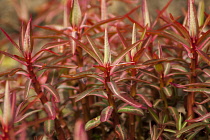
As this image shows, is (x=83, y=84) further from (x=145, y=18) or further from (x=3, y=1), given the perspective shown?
(x=3, y=1)

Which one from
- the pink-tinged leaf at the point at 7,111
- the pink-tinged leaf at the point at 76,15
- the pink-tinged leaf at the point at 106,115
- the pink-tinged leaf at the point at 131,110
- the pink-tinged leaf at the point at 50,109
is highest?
the pink-tinged leaf at the point at 76,15

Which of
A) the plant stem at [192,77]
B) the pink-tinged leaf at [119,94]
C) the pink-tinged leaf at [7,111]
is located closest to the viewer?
the pink-tinged leaf at [7,111]

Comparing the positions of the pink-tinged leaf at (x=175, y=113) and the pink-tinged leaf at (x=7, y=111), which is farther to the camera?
the pink-tinged leaf at (x=175, y=113)

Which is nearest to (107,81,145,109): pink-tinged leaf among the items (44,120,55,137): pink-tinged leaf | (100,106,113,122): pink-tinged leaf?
(100,106,113,122): pink-tinged leaf

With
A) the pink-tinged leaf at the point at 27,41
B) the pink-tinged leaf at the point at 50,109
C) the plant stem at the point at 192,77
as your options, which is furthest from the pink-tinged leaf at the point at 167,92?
the pink-tinged leaf at the point at 27,41

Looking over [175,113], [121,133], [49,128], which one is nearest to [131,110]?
[121,133]

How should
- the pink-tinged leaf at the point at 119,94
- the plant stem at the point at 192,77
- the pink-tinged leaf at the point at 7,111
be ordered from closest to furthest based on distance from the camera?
the pink-tinged leaf at the point at 7,111 < the pink-tinged leaf at the point at 119,94 < the plant stem at the point at 192,77

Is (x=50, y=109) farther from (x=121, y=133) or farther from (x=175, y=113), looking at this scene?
(x=175, y=113)

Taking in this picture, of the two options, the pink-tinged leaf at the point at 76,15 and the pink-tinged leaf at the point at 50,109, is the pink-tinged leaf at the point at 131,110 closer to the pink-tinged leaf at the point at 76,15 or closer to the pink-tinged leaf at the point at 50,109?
the pink-tinged leaf at the point at 50,109

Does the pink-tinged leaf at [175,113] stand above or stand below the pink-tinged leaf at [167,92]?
below
